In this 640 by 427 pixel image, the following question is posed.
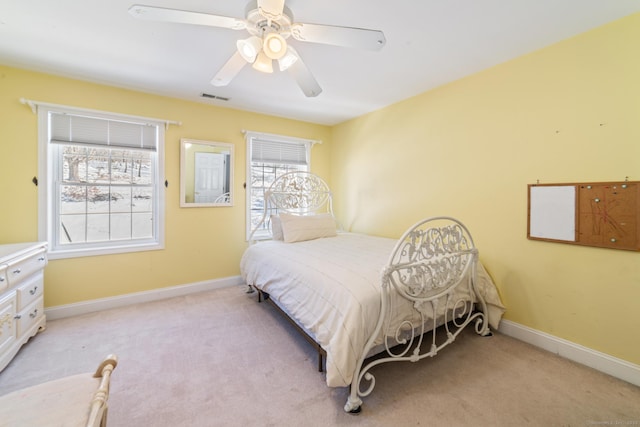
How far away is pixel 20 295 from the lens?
6.53 ft

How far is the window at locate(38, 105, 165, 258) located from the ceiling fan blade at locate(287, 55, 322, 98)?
2096mm

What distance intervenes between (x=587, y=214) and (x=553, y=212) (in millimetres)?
190

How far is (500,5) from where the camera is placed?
5.37 feet

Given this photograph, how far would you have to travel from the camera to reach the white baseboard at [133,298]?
103 inches

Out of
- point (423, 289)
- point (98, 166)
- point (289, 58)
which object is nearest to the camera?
point (289, 58)

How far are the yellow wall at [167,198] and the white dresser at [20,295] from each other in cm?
38

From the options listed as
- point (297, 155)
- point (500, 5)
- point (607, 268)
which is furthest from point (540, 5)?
point (297, 155)

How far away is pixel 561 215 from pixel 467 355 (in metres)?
1.30

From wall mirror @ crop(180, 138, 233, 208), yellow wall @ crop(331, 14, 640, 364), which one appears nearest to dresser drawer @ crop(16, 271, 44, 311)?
wall mirror @ crop(180, 138, 233, 208)

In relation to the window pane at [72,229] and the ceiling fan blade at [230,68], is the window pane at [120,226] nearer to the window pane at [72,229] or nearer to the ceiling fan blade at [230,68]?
the window pane at [72,229]

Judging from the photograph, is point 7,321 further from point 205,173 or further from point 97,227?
point 205,173

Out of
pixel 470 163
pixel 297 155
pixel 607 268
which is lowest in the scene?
pixel 607 268

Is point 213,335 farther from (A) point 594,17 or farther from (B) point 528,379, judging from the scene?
(A) point 594,17

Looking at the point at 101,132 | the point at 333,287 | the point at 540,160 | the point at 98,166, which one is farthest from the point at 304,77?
the point at 98,166
